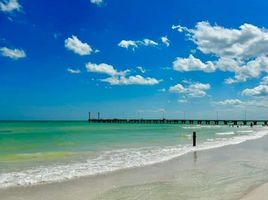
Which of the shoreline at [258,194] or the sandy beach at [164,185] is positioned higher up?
the shoreline at [258,194]

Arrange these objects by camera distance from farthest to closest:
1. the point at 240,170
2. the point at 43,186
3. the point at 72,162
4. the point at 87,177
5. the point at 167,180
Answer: the point at 72,162 < the point at 240,170 < the point at 87,177 < the point at 167,180 < the point at 43,186

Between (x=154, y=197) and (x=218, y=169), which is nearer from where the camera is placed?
(x=154, y=197)

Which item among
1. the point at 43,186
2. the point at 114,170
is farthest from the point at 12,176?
the point at 114,170

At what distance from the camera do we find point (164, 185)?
35.6ft

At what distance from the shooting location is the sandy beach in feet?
31.0

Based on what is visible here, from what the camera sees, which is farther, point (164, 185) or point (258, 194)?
point (164, 185)

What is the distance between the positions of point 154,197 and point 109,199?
116cm

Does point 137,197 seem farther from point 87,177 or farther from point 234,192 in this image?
point 87,177

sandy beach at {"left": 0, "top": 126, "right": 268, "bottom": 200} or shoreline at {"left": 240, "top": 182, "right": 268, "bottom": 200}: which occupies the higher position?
shoreline at {"left": 240, "top": 182, "right": 268, "bottom": 200}

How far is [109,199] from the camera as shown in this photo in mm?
9047

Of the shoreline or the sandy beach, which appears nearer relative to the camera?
the shoreline

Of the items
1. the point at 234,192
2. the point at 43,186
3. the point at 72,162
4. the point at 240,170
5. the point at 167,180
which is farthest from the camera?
the point at 72,162

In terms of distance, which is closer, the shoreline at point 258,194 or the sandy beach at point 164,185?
the shoreline at point 258,194

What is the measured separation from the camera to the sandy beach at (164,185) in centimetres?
944
